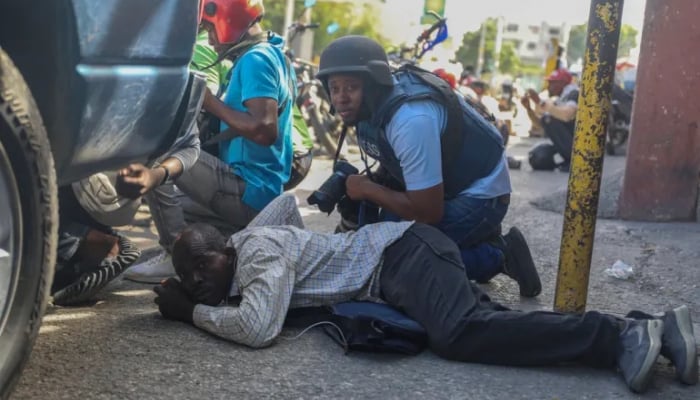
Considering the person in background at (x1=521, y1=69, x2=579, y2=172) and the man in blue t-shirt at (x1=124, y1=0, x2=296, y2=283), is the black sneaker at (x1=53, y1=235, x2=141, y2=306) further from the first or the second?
the person in background at (x1=521, y1=69, x2=579, y2=172)

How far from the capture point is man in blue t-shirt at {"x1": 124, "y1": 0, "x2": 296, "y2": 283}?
4.24 m

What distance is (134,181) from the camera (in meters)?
3.49

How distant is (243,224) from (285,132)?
0.49 meters

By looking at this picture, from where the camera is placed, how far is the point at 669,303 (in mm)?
4250

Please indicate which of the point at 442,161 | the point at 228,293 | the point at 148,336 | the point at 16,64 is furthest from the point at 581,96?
the point at 16,64

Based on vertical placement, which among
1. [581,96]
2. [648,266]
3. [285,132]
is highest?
[581,96]

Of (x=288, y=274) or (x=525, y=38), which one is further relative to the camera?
(x=525, y=38)

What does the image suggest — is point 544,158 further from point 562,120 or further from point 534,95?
point 534,95

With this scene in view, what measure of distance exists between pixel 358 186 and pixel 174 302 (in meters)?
0.97

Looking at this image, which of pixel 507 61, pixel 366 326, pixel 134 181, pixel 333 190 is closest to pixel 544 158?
pixel 333 190

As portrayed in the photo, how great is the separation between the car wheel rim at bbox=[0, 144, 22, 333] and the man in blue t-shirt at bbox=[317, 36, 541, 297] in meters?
1.76

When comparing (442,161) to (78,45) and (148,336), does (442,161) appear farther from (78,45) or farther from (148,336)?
(78,45)

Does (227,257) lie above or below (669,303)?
above

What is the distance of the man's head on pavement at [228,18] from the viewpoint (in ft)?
14.4
